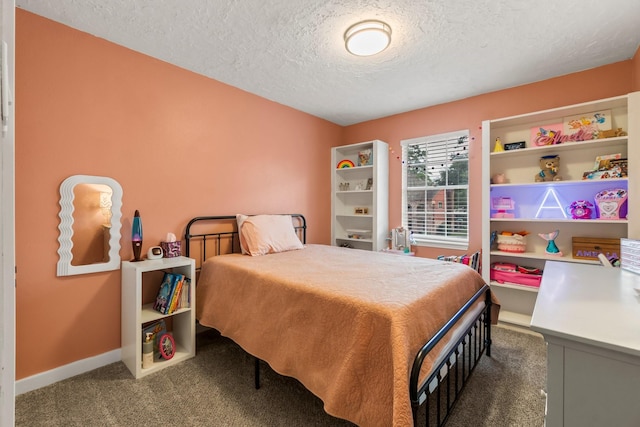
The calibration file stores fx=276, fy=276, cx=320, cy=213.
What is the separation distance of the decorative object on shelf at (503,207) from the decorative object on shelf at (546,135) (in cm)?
60

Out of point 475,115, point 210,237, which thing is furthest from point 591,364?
point 475,115

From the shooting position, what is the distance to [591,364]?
0.82 m

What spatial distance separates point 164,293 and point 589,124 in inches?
155

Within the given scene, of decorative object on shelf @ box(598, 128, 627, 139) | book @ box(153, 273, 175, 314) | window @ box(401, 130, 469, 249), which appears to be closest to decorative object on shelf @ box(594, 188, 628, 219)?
decorative object on shelf @ box(598, 128, 627, 139)

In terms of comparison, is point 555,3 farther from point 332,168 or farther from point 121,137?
point 121,137

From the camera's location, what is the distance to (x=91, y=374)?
200cm

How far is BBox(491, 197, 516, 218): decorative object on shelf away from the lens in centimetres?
288

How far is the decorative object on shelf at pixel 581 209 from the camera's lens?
2475mm

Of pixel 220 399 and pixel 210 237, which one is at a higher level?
pixel 210 237

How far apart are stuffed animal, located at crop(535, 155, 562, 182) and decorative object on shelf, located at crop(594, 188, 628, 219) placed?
36cm

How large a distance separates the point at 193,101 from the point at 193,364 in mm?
2286

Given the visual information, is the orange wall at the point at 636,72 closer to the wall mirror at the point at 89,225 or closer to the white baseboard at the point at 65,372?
the wall mirror at the point at 89,225

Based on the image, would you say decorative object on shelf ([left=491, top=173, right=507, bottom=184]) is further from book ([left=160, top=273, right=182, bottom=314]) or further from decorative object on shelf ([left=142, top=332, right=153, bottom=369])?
decorative object on shelf ([left=142, top=332, right=153, bottom=369])

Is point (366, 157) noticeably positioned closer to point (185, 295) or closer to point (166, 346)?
point (185, 295)
